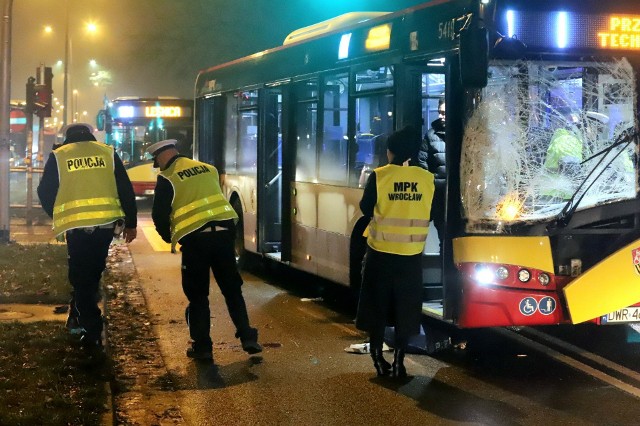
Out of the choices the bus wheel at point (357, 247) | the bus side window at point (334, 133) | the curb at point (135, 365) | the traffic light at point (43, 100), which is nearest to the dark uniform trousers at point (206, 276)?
the curb at point (135, 365)

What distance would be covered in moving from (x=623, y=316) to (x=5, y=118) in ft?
41.3

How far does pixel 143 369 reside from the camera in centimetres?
817

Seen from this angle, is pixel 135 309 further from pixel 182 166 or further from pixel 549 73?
pixel 549 73

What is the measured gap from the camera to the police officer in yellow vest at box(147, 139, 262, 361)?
823cm

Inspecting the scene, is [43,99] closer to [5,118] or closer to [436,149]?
[5,118]

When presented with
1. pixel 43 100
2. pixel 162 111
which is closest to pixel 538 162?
pixel 43 100

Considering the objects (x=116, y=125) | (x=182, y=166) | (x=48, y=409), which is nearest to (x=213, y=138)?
(x=182, y=166)

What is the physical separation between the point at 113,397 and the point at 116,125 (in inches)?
843

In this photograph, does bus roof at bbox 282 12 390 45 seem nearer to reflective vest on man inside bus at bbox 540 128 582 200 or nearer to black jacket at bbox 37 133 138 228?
black jacket at bbox 37 133 138 228

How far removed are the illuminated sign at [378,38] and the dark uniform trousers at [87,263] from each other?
293 centimetres

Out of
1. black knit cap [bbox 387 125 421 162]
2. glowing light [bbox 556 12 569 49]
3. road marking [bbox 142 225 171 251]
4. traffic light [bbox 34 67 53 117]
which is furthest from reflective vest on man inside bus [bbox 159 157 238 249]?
traffic light [bbox 34 67 53 117]

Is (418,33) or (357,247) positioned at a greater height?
(418,33)

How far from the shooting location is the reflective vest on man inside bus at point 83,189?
827 cm

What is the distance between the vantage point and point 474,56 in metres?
7.25
